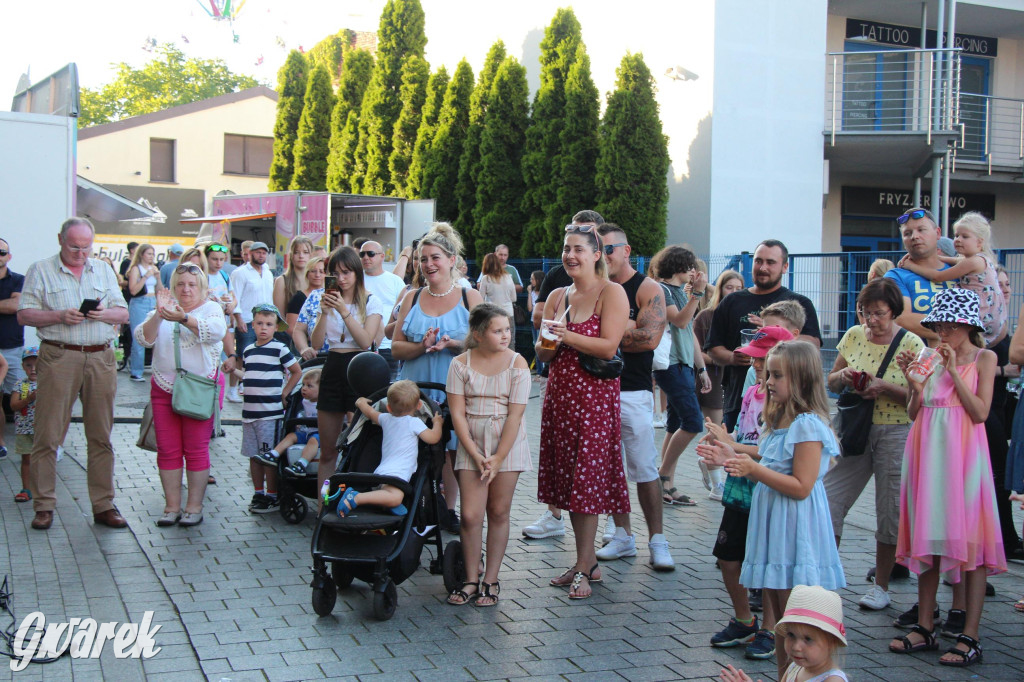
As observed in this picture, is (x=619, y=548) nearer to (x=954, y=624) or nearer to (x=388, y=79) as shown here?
(x=954, y=624)

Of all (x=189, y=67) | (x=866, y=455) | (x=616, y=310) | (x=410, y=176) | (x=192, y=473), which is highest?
(x=189, y=67)

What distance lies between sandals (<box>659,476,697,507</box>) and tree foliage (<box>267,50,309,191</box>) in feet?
82.4

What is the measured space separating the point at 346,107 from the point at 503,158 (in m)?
9.25

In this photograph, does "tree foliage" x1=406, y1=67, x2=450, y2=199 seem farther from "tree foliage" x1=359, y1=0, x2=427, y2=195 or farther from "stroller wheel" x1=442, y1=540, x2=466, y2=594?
"stroller wheel" x1=442, y1=540, x2=466, y2=594

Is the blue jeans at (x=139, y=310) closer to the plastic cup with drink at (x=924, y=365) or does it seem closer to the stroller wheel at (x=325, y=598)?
the stroller wheel at (x=325, y=598)

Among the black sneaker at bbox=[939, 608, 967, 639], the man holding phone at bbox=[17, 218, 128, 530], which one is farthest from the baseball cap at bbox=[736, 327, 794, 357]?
the man holding phone at bbox=[17, 218, 128, 530]

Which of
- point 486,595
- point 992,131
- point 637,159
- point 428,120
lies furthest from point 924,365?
point 428,120

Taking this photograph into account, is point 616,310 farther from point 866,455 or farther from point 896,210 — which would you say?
point 896,210

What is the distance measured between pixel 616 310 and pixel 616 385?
0.44 metres

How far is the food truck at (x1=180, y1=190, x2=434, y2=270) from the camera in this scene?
64.4 feet

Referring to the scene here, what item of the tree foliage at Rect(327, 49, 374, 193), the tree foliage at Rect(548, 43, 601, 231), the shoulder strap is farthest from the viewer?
the tree foliage at Rect(327, 49, 374, 193)

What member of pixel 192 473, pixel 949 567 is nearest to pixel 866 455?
pixel 949 567

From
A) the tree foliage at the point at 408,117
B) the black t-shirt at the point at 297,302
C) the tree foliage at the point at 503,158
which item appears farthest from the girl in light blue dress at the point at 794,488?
the tree foliage at the point at 408,117

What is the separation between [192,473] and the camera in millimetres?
6922
